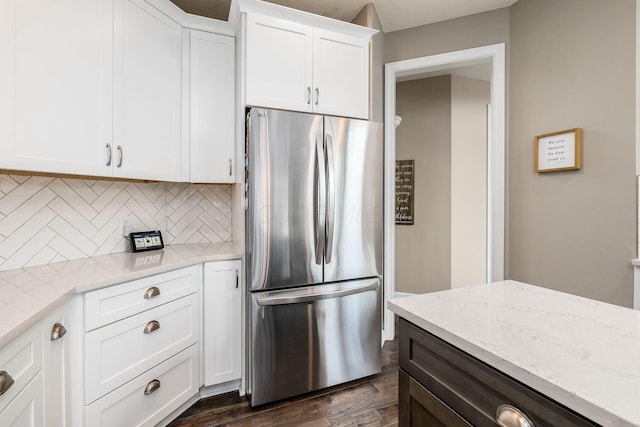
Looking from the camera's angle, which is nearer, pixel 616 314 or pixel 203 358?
pixel 616 314

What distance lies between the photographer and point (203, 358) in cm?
185

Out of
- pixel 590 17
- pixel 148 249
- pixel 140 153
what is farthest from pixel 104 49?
pixel 590 17

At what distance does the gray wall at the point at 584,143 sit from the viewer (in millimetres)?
1720

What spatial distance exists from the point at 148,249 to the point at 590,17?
325cm

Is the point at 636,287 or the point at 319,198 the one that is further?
the point at 319,198

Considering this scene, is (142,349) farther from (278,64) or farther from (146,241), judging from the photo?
(278,64)

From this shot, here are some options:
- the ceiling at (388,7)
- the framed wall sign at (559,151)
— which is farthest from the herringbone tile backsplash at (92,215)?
the framed wall sign at (559,151)

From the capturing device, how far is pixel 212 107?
2.10 meters

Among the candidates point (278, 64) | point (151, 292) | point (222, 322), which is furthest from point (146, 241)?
point (278, 64)

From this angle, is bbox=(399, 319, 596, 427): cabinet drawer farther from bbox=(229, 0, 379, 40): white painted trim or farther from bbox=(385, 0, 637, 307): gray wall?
bbox=(229, 0, 379, 40): white painted trim

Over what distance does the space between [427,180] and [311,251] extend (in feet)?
7.61

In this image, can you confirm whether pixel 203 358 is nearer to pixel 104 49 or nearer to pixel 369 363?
pixel 369 363

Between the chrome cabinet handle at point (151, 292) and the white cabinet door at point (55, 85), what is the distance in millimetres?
666

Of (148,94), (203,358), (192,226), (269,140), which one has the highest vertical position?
(148,94)
